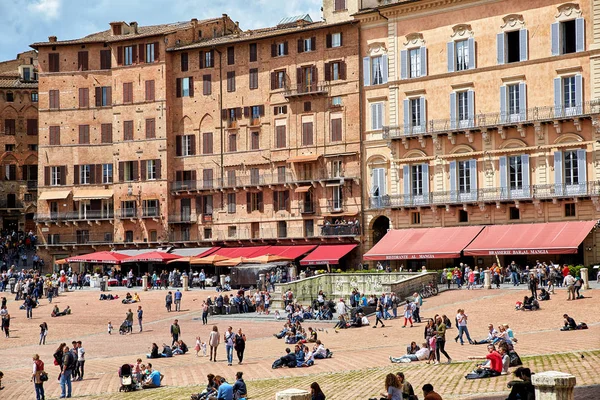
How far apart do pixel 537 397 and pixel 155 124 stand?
196 ft

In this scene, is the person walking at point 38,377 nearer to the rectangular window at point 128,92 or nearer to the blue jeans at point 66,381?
the blue jeans at point 66,381

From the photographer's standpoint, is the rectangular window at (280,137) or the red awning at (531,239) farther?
the rectangular window at (280,137)

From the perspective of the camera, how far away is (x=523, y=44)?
59.2 meters

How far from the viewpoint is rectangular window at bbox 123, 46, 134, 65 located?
2992 inches

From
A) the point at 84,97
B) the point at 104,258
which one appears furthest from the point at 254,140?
the point at 84,97

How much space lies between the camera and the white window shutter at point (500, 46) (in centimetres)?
6000

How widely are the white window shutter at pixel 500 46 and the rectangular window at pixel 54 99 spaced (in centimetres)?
3643

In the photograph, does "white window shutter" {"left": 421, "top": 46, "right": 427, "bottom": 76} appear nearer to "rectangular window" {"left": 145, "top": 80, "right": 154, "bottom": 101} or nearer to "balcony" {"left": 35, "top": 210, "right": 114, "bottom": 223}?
"rectangular window" {"left": 145, "top": 80, "right": 154, "bottom": 101}

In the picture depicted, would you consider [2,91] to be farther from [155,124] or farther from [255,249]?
[255,249]

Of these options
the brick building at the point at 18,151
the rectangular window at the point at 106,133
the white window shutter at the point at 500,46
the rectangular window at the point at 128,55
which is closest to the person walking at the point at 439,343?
the white window shutter at the point at 500,46

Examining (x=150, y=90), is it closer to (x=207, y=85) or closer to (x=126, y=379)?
(x=207, y=85)

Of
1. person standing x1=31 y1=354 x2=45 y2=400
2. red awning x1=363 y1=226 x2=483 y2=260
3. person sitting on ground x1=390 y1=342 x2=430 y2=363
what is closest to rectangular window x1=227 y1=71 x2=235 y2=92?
red awning x1=363 y1=226 x2=483 y2=260

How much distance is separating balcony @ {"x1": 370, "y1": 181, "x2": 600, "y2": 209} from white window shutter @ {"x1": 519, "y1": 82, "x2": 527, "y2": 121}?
14.3ft

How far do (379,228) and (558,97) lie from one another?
15605mm
